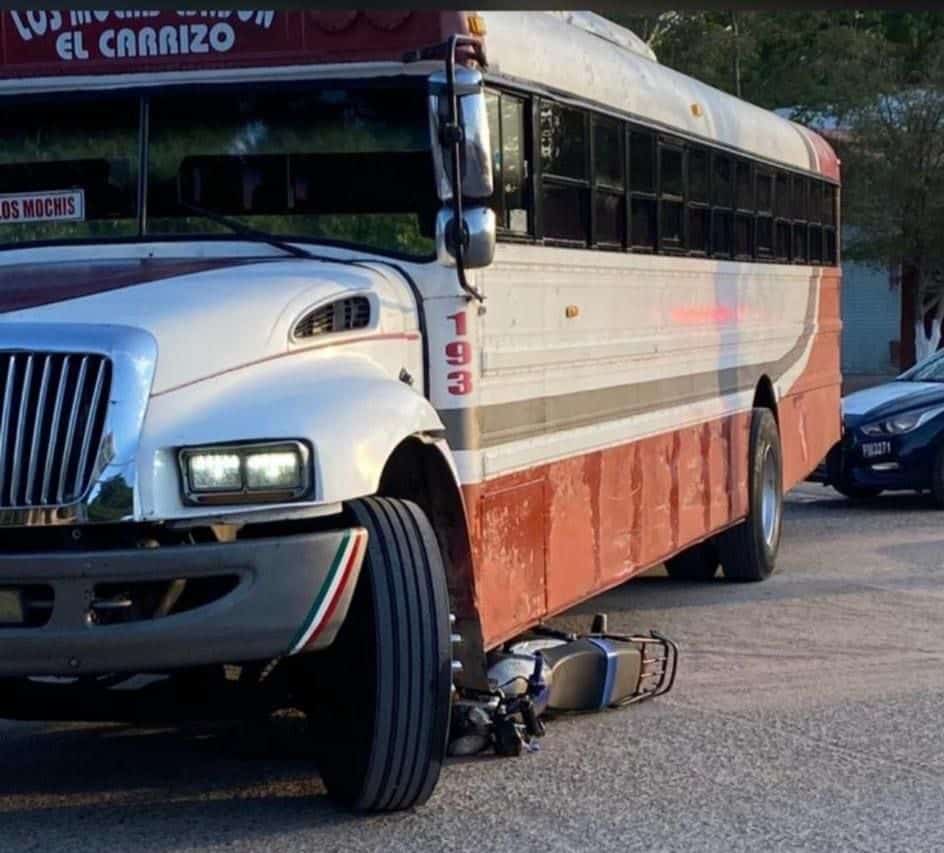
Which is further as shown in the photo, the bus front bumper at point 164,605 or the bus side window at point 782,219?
the bus side window at point 782,219

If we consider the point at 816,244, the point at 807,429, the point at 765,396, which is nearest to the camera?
the point at 765,396

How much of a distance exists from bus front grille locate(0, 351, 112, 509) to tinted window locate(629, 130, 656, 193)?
4030mm

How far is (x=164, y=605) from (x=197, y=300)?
943mm

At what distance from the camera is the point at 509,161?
7.31 m

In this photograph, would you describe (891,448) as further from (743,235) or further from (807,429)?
(743,235)

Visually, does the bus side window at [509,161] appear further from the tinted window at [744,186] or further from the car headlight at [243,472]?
the tinted window at [744,186]

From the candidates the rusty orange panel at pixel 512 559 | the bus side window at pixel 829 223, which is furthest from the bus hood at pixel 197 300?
the bus side window at pixel 829 223

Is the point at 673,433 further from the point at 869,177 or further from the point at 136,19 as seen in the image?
the point at 869,177

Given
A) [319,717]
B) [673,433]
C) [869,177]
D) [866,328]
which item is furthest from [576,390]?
[866,328]

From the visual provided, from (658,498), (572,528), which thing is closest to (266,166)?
(572,528)

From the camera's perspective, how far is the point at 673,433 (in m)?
9.77

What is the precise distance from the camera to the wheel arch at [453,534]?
21.6 feet

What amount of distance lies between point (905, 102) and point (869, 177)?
46.6 inches

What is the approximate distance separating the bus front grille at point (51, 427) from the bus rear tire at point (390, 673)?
868 mm
